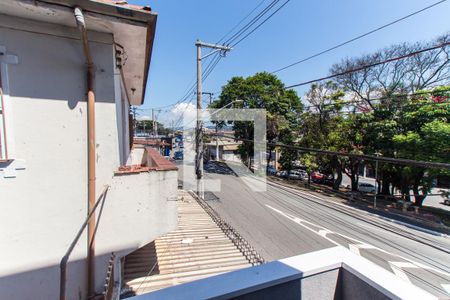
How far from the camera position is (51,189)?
2.43 meters

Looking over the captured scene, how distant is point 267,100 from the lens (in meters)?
21.2

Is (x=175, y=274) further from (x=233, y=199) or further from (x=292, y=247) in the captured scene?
(x=233, y=199)

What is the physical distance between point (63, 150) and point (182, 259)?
339cm

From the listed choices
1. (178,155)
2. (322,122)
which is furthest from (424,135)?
(178,155)

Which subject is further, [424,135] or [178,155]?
[178,155]

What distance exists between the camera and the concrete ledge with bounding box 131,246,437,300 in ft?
3.88

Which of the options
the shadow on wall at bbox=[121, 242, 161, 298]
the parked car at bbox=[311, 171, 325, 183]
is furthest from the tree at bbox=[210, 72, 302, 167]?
the shadow on wall at bbox=[121, 242, 161, 298]

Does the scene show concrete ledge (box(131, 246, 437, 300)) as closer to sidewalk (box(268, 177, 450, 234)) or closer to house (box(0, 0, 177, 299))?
house (box(0, 0, 177, 299))

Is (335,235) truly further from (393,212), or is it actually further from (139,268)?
(139,268)

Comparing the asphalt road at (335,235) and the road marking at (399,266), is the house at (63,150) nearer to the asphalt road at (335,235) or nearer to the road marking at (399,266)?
the asphalt road at (335,235)

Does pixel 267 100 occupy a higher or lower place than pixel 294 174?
higher

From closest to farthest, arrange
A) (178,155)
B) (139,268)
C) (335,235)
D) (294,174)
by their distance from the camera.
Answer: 1. (139,268)
2. (335,235)
3. (294,174)
4. (178,155)

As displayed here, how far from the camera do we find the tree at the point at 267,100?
2061cm

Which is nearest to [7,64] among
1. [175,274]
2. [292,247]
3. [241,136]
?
[175,274]
